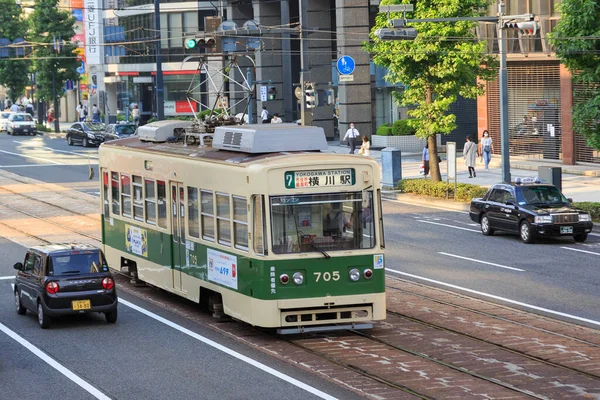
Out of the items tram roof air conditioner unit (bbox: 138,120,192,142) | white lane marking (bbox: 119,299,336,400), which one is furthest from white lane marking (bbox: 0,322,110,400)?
tram roof air conditioner unit (bbox: 138,120,192,142)

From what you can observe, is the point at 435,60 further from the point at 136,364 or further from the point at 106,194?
the point at 136,364

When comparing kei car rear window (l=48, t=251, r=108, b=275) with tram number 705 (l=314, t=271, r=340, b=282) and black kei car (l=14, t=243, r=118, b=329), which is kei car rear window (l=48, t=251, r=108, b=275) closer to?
black kei car (l=14, t=243, r=118, b=329)

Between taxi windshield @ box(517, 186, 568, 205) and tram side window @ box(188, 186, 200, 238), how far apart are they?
13247 millimetres

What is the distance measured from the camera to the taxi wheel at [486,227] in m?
32.8

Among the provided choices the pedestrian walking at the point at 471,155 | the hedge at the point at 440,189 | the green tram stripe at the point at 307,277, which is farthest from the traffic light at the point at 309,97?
the green tram stripe at the point at 307,277

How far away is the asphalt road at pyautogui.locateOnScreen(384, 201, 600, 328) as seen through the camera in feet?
74.5

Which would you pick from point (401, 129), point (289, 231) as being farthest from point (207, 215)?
point (401, 129)

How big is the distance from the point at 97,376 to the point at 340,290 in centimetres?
420

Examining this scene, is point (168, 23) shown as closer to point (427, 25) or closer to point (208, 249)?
point (427, 25)

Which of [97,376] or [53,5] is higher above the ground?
[53,5]

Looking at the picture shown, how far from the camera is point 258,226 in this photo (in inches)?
724

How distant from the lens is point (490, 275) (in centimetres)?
2573

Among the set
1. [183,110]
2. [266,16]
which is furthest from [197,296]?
[183,110]

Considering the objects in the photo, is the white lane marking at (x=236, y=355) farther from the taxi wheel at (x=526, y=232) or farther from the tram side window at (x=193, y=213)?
the taxi wheel at (x=526, y=232)
